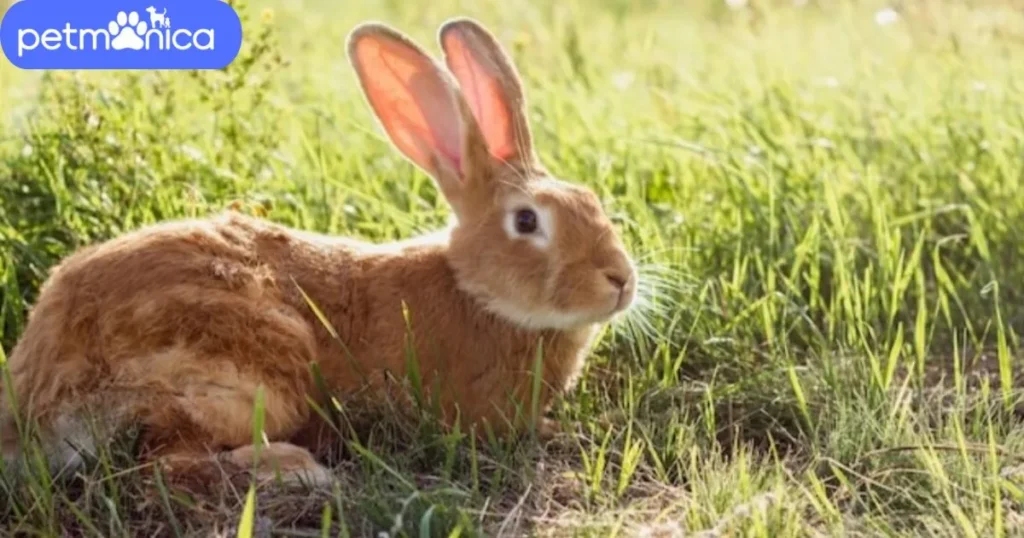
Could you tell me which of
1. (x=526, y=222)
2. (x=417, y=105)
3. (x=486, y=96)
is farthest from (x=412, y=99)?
(x=526, y=222)

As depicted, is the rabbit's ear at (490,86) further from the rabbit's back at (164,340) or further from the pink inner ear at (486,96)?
the rabbit's back at (164,340)

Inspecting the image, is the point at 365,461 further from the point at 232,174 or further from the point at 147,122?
the point at 147,122

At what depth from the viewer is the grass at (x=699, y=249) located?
10.4 ft

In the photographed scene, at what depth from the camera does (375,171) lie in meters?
4.95

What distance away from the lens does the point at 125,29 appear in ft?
14.5

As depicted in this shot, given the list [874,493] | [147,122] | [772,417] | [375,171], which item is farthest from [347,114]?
[874,493]

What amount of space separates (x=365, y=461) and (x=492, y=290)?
536 millimetres

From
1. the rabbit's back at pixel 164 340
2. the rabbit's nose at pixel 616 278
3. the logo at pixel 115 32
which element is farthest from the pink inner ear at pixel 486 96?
the logo at pixel 115 32

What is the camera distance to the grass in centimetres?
317

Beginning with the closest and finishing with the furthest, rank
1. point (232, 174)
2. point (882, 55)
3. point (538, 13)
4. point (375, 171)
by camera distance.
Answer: point (232, 174) → point (375, 171) → point (882, 55) → point (538, 13)

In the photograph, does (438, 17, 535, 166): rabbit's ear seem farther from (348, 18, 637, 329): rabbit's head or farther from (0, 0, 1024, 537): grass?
(0, 0, 1024, 537): grass

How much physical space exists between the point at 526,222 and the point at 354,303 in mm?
389

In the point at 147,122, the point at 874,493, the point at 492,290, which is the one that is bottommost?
the point at 874,493

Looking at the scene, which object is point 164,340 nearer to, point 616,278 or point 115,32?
point 616,278
